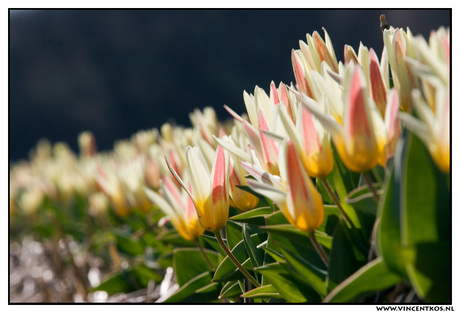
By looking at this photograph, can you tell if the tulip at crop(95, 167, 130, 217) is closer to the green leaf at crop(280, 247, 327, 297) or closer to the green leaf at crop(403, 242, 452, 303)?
the green leaf at crop(280, 247, 327, 297)

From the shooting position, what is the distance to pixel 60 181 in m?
1.88

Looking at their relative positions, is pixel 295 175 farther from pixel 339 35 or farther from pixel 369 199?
pixel 339 35

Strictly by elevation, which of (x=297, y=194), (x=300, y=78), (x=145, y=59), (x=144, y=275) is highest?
(x=145, y=59)

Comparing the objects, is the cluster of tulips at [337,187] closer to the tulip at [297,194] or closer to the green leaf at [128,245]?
the tulip at [297,194]

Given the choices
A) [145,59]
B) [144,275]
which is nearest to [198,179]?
[144,275]

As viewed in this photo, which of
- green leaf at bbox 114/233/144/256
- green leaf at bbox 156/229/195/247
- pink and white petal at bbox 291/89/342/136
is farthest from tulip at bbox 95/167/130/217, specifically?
pink and white petal at bbox 291/89/342/136

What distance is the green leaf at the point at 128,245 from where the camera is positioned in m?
1.28

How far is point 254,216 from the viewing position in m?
0.59

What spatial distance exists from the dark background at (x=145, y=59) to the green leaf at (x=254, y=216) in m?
0.25

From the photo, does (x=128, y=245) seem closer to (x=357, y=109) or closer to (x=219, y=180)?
(x=219, y=180)

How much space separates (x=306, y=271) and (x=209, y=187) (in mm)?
148

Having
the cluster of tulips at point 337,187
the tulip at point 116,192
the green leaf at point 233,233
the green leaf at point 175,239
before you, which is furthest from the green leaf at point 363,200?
the tulip at point 116,192
